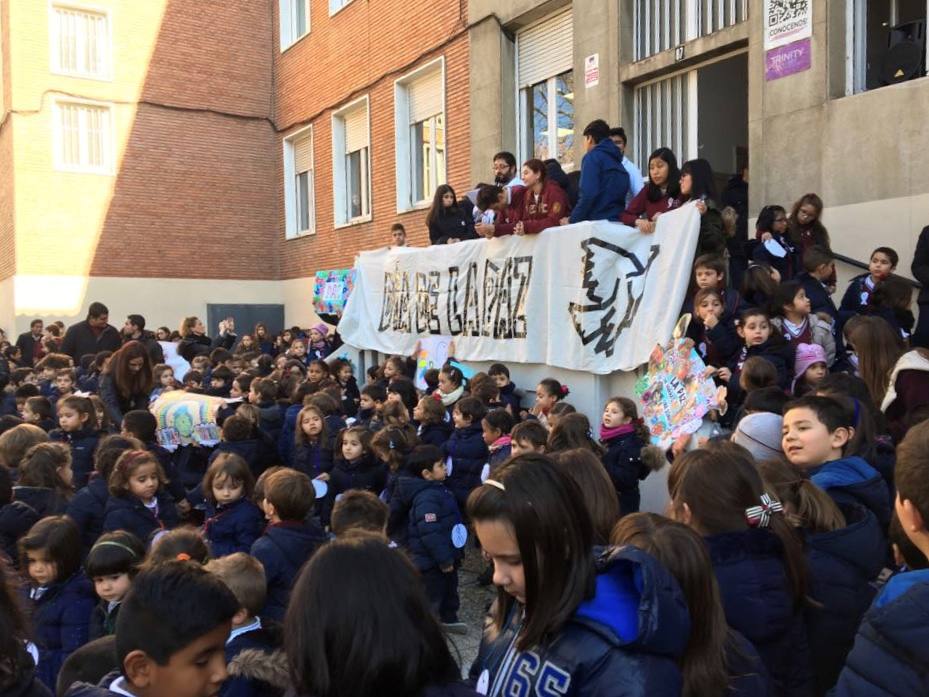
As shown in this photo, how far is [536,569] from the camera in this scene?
1616 millimetres

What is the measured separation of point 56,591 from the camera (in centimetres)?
335

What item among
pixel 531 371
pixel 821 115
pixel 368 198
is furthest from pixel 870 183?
pixel 368 198

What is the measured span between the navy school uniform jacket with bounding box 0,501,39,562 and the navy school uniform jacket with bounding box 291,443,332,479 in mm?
2238

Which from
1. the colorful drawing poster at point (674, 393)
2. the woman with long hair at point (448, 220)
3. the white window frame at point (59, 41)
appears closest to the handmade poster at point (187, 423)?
the colorful drawing poster at point (674, 393)

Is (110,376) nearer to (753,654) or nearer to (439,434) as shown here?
(439,434)

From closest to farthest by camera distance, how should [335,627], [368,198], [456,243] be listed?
[335,627]
[456,243]
[368,198]

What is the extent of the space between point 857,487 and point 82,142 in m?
19.0

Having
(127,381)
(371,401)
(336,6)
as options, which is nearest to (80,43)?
(336,6)

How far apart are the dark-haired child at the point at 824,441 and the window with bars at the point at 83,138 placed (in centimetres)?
1828

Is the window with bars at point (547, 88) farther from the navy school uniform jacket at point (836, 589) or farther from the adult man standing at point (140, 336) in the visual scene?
the navy school uniform jacket at point (836, 589)

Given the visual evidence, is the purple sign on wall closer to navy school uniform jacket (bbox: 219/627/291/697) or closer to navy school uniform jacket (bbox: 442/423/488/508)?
navy school uniform jacket (bbox: 442/423/488/508)

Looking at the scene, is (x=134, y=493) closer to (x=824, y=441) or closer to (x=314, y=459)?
(x=314, y=459)

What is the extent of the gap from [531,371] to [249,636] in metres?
4.85

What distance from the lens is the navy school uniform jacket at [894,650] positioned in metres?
1.48
